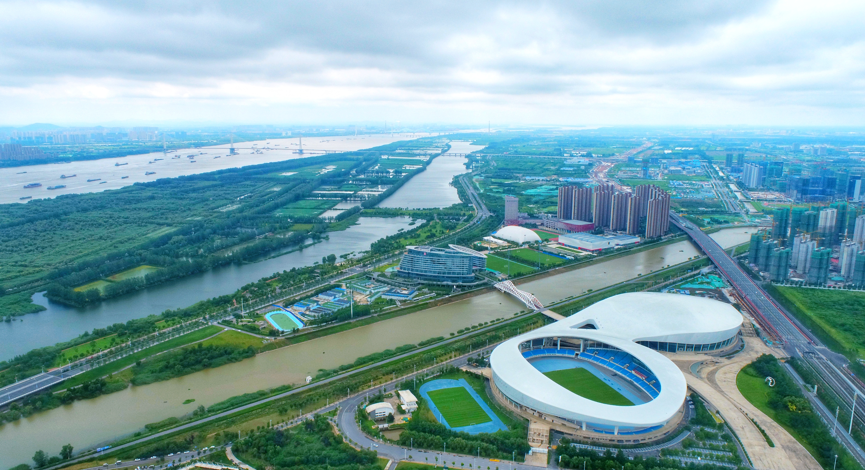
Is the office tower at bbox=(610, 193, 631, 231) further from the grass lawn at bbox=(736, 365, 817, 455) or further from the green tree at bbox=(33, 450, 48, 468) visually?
the green tree at bbox=(33, 450, 48, 468)

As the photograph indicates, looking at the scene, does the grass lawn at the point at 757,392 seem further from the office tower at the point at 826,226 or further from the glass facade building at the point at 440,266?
the office tower at the point at 826,226

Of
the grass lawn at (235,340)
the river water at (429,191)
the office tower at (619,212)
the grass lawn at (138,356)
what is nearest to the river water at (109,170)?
the river water at (429,191)

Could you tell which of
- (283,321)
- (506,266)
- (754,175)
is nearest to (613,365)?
(283,321)

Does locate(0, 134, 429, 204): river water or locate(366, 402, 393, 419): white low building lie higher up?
locate(0, 134, 429, 204): river water

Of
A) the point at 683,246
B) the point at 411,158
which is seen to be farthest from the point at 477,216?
the point at 411,158

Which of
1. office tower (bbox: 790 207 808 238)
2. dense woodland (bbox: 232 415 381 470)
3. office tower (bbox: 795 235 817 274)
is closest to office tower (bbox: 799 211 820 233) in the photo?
office tower (bbox: 790 207 808 238)

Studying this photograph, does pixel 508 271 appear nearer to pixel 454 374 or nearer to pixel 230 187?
pixel 454 374
